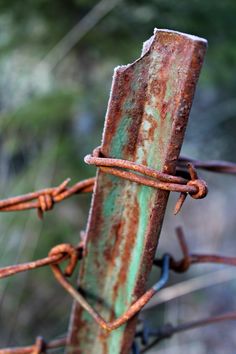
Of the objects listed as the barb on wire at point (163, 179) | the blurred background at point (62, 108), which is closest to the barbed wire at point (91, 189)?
the barb on wire at point (163, 179)

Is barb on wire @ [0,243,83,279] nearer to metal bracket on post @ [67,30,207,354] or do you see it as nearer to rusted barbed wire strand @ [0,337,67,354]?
metal bracket on post @ [67,30,207,354]

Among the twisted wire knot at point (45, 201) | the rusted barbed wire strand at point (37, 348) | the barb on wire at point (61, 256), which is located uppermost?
the twisted wire knot at point (45, 201)

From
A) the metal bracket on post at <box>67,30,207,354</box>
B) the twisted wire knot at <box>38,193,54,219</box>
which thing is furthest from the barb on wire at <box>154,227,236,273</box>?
the twisted wire knot at <box>38,193,54,219</box>

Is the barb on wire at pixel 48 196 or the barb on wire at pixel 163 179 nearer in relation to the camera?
the barb on wire at pixel 163 179

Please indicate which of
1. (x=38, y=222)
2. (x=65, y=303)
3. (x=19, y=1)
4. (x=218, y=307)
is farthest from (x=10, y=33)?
(x=218, y=307)

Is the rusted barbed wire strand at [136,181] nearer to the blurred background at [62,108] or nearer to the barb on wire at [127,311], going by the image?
the barb on wire at [127,311]

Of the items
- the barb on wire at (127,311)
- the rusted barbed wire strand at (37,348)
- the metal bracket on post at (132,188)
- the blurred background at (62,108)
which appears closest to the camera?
the metal bracket on post at (132,188)
